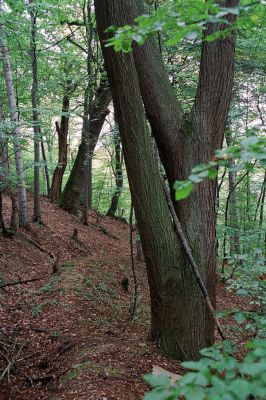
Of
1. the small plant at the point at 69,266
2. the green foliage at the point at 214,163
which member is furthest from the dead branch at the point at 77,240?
the green foliage at the point at 214,163

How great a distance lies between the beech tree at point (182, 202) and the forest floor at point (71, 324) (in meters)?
0.47

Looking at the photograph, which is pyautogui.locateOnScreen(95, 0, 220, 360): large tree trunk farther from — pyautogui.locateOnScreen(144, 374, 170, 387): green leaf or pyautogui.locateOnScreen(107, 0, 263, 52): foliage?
pyautogui.locateOnScreen(144, 374, 170, 387): green leaf

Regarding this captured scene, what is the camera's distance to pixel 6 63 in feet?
28.0

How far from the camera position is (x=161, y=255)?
12.9 ft

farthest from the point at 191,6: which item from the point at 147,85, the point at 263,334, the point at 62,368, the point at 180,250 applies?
the point at 62,368

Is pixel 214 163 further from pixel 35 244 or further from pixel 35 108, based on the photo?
pixel 35 244

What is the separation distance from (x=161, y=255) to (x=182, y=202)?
64cm

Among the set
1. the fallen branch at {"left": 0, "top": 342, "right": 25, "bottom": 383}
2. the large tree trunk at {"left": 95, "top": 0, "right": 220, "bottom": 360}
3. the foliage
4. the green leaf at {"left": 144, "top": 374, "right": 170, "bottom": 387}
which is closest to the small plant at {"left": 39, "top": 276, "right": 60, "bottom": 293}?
the fallen branch at {"left": 0, "top": 342, "right": 25, "bottom": 383}

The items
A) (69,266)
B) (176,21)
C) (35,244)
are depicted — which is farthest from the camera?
(35,244)

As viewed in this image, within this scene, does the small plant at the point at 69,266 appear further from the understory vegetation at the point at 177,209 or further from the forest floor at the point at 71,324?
the understory vegetation at the point at 177,209

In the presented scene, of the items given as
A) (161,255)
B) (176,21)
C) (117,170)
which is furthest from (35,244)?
(176,21)

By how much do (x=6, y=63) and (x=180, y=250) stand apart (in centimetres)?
691

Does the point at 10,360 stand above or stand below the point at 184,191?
below

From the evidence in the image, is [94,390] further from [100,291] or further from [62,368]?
[100,291]
